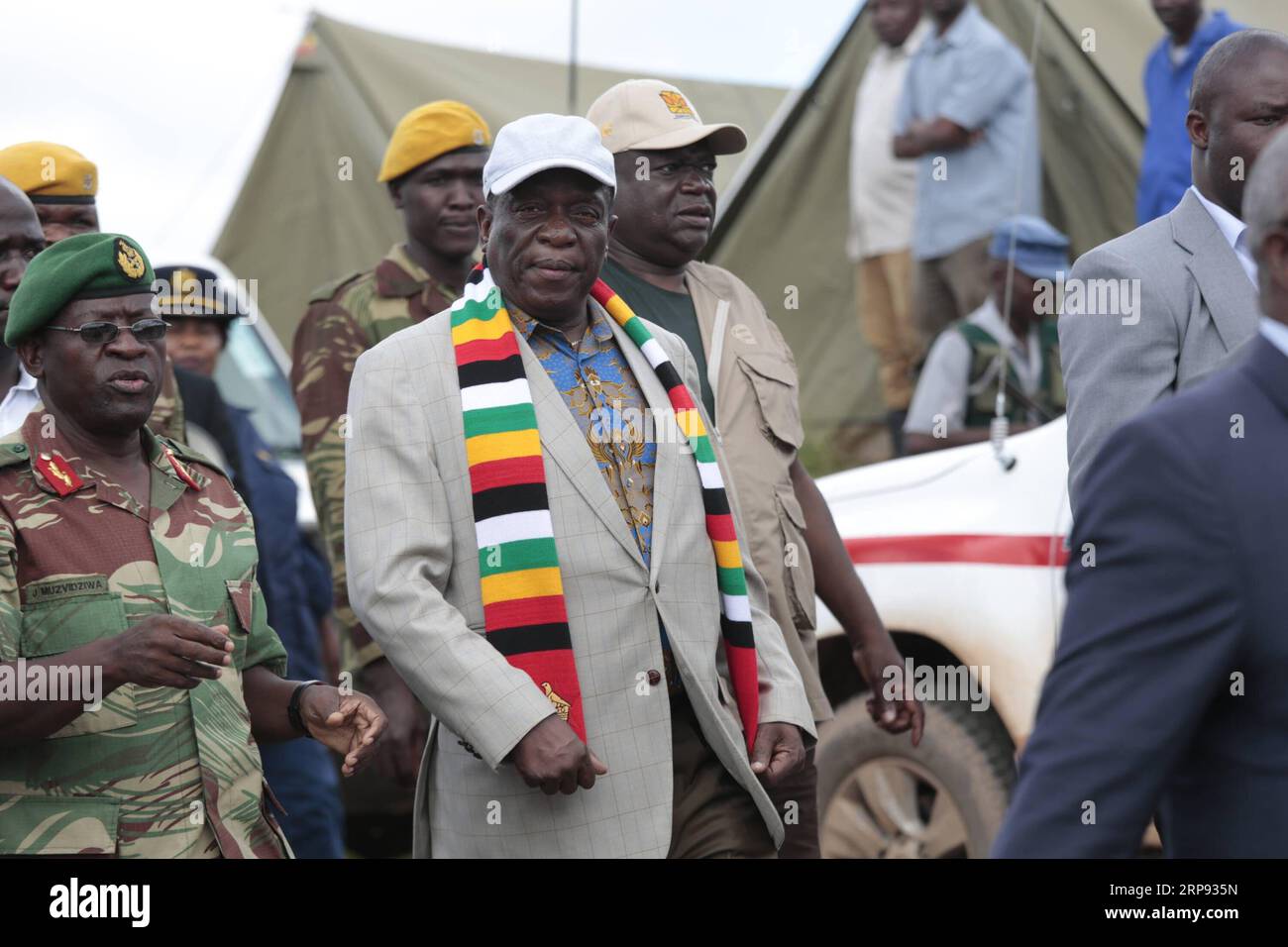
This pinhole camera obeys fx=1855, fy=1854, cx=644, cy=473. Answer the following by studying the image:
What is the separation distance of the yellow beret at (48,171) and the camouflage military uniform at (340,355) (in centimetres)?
73

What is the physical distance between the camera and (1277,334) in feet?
8.33

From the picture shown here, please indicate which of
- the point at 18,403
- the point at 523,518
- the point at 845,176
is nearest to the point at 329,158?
the point at 845,176

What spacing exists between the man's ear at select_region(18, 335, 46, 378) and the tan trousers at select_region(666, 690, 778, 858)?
4.85ft

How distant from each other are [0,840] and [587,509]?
4.25 feet

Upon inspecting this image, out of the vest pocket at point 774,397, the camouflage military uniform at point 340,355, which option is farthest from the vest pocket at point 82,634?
the vest pocket at point 774,397

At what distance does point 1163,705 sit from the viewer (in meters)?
2.43

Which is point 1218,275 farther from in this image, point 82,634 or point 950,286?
point 950,286

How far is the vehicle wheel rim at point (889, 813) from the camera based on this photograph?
229 inches

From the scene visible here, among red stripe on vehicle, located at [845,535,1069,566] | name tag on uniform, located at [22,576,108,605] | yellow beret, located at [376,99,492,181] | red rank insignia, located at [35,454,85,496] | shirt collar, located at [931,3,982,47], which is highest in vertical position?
shirt collar, located at [931,3,982,47]

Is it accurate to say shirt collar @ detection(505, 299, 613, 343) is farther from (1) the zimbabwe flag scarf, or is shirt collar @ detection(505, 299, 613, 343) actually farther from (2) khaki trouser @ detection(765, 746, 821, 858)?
(2) khaki trouser @ detection(765, 746, 821, 858)

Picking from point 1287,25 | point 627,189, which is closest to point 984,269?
point 1287,25

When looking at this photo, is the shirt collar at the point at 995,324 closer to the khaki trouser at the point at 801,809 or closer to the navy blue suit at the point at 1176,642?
the khaki trouser at the point at 801,809

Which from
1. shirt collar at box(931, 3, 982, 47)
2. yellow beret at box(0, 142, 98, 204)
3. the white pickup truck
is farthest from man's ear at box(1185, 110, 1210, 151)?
shirt collar at box(931, 3, 982, 47)

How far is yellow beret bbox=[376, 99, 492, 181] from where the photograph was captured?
5660 mm
